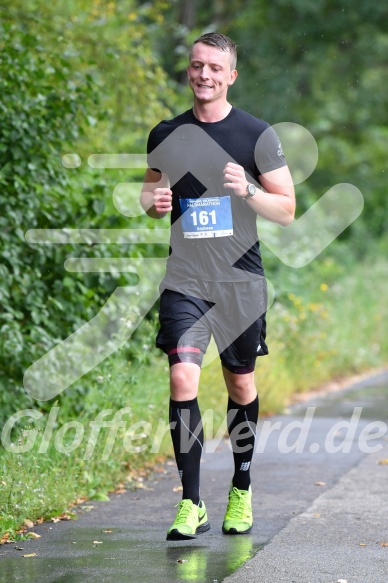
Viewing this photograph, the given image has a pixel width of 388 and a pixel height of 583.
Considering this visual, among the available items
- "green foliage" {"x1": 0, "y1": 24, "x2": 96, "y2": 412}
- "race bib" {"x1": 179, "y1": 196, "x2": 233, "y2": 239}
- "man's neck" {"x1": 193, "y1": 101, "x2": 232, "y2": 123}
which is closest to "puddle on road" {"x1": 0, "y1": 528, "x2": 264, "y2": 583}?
"race bib" {"x1": 179, "y1": 196, "x2": 233, "y2": 239}

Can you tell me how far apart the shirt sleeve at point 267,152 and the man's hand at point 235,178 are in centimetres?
25

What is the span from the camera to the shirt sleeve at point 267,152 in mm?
4922

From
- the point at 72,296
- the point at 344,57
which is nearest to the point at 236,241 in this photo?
the point at 72,296

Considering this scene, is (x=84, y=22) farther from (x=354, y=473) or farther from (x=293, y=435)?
(x=354, y=473)

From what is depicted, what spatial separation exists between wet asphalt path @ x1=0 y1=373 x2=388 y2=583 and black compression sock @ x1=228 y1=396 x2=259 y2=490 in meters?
0.26

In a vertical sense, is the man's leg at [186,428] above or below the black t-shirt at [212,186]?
below

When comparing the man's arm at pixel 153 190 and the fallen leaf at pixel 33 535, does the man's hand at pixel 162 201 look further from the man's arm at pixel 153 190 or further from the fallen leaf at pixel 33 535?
the fallen leaf at pixel 33 535

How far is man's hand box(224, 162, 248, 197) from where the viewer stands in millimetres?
4676

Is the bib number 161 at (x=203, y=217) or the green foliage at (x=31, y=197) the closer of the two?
the bib number 161 at (x=203, y=217)

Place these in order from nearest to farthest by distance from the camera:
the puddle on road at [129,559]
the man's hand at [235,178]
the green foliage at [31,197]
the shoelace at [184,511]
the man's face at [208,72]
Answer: the puddle on road at [129,559]
the man's hand at [235,178]
the shoelace at [184,511]
the man's face at [208,72]
the green foliage at [31,197]

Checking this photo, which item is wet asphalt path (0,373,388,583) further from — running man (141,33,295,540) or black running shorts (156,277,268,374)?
black running shorts (156,277,268,374)

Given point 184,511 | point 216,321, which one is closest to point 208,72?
point 216,321

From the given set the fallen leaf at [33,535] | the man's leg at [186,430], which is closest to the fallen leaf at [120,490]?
the fallen leaf at [33,535]

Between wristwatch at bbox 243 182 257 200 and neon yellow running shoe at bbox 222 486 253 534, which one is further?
neon yellow running shoe at bbox 222 486 253 534
